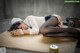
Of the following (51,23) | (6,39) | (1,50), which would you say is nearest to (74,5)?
(51,23)

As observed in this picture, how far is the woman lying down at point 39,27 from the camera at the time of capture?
262cm

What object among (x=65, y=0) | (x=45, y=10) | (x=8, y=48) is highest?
(x=65, y=0)

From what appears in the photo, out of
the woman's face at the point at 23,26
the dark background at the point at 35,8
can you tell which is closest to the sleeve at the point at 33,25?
the woman's face at the point at 23,26

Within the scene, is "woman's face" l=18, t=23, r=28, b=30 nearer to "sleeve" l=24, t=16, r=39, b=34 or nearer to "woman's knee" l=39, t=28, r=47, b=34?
"sleeve" l=24, t=16, r=39, b=34

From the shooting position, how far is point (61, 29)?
2631 millimetres

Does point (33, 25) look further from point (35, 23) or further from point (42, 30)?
point (42, 30)

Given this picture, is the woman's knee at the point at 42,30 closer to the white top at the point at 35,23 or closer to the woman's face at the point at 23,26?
the white top at the point at 35,23

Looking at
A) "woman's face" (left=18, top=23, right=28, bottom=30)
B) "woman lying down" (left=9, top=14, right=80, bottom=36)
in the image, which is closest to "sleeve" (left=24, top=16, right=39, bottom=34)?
"woman lying down" (left=9, top=14, right=80, bottom=36)

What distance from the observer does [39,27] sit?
292 cm

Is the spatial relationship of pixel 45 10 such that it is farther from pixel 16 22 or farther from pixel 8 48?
pixel 8 48

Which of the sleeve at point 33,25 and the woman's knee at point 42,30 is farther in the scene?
→ the sleeve at point 33,25

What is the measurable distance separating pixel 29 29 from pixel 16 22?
1.09ft

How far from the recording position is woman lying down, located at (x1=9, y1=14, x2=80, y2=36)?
2.62 meters

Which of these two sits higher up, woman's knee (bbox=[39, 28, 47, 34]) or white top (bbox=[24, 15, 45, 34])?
white top (bbox=[24, 15, 45, 34])
